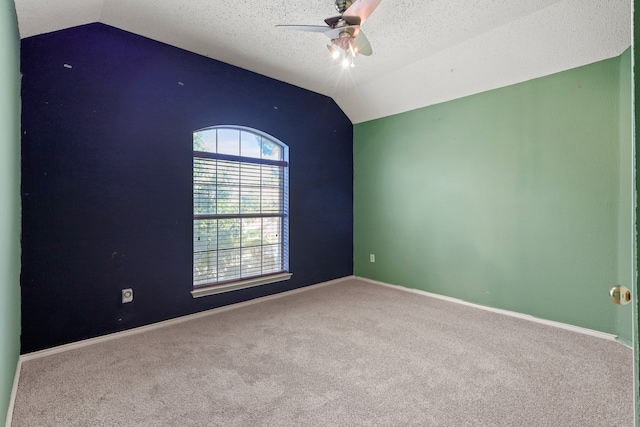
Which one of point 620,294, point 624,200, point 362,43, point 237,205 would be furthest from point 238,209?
point 624,200

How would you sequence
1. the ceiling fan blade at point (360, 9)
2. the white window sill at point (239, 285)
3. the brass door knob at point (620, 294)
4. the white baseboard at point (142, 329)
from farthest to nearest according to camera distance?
the white window sill at point (239, 285), the white baseboard at point (142, 329), the ceiling fan blade at point (360, 9), the brass door knob at point (620, 294)

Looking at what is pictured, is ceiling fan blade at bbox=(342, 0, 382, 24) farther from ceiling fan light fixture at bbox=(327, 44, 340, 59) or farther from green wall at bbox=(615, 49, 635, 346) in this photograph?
green wall at bbox=(615, 49, 635, 346)

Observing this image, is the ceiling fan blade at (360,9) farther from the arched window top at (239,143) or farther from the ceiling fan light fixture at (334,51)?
the arched window top at (239,143)

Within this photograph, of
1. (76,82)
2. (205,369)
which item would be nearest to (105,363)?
(205,369)

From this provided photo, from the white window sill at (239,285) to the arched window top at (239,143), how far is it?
57.3 inches

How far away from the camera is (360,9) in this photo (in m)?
1.96

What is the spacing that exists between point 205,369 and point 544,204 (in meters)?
3.33

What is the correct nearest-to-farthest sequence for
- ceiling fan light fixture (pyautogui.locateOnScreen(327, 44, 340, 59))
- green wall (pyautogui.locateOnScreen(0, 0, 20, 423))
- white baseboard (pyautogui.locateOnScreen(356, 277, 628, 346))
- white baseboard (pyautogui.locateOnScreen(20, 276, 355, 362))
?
green wall (pyautogui.locateOnScreen(0, 0, 20, 423))
white baseboard (pyautogui.locateOnScreen(20, 276, 355, 362))
ceiling fan light fixture (pyautogui.locateOnScreen(327, 44, 340, 59))
white baseboard (pyautogui.locateOnScreen(356, 277, 628, 346))

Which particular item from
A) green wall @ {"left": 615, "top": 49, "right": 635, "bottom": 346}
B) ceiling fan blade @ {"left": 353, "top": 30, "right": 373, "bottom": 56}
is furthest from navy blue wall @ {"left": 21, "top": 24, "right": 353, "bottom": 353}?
green wall @ {"left": 615, "top": 49, "right": 635, "bottom": 346}

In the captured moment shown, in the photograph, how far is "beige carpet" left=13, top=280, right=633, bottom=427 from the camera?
1.64m

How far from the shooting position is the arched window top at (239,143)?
322 centimetres

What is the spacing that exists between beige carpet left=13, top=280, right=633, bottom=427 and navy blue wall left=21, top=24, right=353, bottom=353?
1.22 feet

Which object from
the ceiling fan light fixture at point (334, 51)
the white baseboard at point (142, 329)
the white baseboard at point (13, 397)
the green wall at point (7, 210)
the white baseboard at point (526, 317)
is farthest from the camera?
the white baseboard at point (526, 317)

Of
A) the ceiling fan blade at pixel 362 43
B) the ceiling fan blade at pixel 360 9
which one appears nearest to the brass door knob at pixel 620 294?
the ceiling fan blade at pixel 360 9
